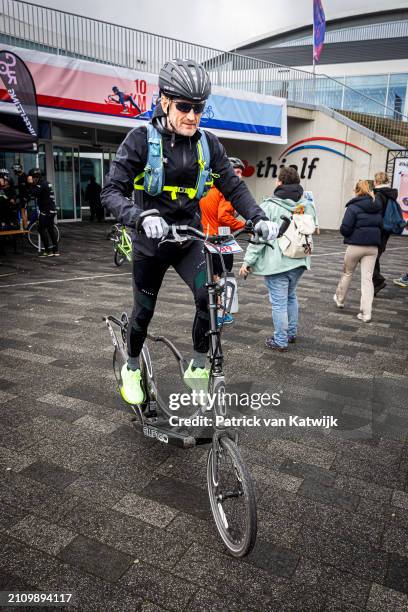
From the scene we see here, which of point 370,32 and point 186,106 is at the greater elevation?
point 370,32

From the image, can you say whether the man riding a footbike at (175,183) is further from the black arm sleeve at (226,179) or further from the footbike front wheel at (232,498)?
the footbike front wheel at (232,498)

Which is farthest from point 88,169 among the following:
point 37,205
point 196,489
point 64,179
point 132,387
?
point 196,489

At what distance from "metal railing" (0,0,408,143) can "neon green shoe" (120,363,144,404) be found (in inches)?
488

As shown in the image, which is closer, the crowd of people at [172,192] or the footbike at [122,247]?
the crowd of people at [172,192]

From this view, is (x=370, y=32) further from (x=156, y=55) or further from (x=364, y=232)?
(x=364, y=232)

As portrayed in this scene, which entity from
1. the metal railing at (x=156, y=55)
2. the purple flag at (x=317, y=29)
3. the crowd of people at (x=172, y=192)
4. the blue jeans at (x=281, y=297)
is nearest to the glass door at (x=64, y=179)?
the metal railing at (x=156, y=55)

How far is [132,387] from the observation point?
337 centimetres

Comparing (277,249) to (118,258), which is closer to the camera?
(277,249)

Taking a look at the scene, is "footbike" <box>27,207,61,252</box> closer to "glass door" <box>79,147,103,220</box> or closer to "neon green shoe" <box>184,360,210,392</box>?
"glass door" <box>79,147,103,220</box>

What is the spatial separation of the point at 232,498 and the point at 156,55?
16.5m

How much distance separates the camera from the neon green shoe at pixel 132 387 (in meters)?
3.33

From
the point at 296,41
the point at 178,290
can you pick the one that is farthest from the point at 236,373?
the point at 296,41

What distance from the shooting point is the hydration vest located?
9.12ft

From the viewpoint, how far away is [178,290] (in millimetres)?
8656
